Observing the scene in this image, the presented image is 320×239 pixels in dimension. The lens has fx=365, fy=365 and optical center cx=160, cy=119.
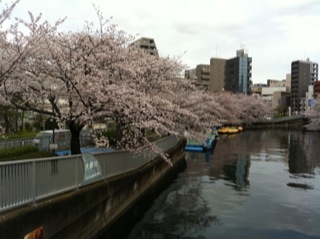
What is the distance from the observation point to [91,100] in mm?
13781

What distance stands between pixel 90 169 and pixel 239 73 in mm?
141827

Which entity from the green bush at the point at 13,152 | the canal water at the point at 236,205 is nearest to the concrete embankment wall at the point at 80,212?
the canal water at the point at 236,205

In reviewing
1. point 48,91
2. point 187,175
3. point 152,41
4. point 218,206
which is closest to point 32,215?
point 48,91

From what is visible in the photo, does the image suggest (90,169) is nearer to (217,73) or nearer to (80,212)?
Answer: (80,212)

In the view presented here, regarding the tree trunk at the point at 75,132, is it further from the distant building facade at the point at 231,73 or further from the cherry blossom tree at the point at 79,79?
the distant building facade at the point at 231,73

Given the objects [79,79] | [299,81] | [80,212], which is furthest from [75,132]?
[299,81]

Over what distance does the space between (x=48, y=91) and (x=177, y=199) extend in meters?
9.47

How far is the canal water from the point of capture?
47.3 ft

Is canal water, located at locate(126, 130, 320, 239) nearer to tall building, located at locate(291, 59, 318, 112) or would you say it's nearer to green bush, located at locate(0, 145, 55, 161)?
green bush, located at locate(0, 145, 55, 161)

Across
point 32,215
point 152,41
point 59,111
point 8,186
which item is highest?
point 152,41

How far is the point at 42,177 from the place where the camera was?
947 cm

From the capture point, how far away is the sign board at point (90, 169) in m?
12.2

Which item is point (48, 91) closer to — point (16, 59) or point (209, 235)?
point (16, 59)

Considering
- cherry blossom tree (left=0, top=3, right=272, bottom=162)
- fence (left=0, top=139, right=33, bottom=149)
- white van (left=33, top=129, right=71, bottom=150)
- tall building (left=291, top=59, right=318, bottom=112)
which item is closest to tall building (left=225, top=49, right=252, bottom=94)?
tall building (left=291, top=59, right=318, bottom=112)
